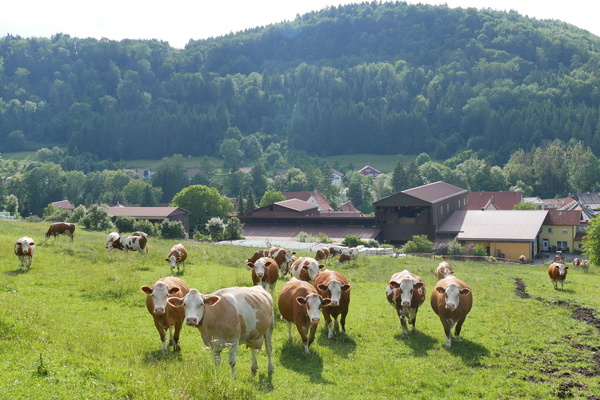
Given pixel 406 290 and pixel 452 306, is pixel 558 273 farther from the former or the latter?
pixel 452 306

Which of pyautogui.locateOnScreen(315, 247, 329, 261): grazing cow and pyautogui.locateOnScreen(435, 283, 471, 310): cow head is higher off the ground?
pyautogui.locateOnScreen(435, 283, 471, 310): cow head

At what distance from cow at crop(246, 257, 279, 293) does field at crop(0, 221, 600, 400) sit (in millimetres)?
1973

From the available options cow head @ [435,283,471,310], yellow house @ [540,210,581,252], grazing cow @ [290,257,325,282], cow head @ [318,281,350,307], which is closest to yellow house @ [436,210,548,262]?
yellow house @ [540,210,581,252]

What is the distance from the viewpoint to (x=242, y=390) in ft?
34.4

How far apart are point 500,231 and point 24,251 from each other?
5450 cm

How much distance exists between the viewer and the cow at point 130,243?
3247 cm

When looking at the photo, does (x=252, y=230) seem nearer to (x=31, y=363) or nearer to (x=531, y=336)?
(x=531, y=336)

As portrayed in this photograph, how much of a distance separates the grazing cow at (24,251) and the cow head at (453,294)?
18.5 m

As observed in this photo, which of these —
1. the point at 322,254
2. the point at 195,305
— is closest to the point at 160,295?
the point at 195,305

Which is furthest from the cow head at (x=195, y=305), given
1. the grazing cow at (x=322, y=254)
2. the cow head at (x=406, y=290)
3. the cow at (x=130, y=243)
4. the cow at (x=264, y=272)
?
the grazing cow at (x=322, y=254)

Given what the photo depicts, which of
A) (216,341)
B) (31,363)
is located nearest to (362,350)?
(216,341)

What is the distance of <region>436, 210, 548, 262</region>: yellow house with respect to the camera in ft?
205

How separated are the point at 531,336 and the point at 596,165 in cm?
13842

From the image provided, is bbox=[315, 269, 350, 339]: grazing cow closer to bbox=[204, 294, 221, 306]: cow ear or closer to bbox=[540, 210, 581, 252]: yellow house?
bbox=[204, 294, 221, 306]: cow ear
